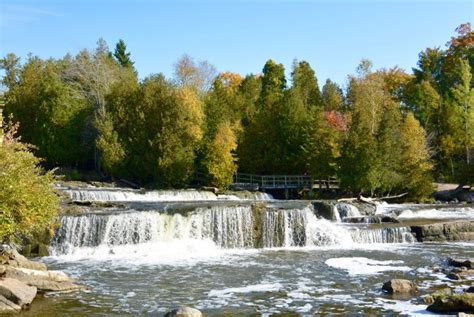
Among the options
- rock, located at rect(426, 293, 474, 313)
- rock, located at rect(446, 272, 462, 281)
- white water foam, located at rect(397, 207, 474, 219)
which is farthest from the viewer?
white water foam, located at rect(397, 207, 474, 219)

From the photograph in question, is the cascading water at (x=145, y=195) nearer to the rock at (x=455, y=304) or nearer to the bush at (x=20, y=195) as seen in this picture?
the bush at (x=20, y=195)

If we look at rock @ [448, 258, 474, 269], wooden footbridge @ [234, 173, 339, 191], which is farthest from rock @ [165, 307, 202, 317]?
wooden footbridge @ [234, 173, 339, 191]

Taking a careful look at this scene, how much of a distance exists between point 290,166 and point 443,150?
1320 centimetres

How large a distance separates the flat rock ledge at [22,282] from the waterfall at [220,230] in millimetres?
5607

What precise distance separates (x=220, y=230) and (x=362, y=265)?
25.9 feet

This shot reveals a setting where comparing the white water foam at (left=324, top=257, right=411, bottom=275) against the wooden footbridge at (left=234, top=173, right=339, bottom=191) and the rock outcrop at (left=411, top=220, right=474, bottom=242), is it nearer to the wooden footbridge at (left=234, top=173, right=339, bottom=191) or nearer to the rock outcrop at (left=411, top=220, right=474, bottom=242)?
the rock outcrop at (left=411, top=220, right=474, bottom=242)

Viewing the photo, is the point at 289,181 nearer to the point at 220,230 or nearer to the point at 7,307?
the point at 220,230

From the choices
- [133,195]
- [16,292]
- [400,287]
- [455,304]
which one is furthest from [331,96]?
[16,292]

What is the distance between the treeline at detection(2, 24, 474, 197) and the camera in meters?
40.8

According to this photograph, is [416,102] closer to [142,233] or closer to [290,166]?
[290,166]

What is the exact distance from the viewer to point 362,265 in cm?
2125

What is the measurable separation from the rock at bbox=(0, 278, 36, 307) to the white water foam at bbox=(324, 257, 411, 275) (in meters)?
10.8

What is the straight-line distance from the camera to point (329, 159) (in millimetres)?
42188

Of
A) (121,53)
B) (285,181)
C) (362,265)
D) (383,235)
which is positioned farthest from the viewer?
(121,53)
